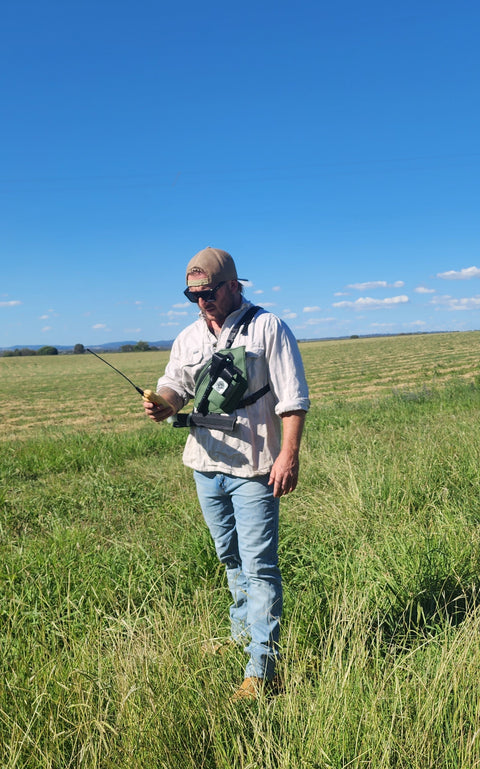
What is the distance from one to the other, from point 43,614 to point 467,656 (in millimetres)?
2046

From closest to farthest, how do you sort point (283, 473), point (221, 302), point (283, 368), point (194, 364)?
1. point (283, 473)
2. point (283, 368)
3. point (221, 302)
4. point (194, 364)

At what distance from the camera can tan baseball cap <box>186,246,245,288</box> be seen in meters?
2.41

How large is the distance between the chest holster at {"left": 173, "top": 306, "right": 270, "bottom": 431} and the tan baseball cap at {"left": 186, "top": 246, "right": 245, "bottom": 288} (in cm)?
21

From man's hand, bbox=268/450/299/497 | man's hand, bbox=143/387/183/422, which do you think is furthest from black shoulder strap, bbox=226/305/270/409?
man's hand, bbox=143/387/183/422

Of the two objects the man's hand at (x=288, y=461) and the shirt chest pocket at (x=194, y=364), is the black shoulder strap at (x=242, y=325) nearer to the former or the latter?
the shirt chest pocket at (x=194, y=364)

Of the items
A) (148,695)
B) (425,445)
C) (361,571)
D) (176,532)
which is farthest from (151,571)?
(425,445)

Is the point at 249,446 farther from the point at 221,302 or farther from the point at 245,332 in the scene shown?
the point at 221,302

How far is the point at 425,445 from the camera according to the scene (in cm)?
514

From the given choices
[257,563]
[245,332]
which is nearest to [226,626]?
[257,563]

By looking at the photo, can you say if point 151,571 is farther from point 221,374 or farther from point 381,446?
point 381,446

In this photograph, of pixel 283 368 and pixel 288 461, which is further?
pixel 283 368

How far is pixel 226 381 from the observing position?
231cm

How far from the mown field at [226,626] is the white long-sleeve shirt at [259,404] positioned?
0.63 m

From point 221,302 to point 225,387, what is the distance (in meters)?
0.45
